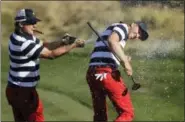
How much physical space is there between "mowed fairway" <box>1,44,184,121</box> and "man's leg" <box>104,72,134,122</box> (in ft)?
8.42

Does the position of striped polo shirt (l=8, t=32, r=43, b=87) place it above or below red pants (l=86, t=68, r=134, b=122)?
above

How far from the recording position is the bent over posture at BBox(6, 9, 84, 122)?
7.83 metres

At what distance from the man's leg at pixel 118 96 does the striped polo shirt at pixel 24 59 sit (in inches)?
37.4

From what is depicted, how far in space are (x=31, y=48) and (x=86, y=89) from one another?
199 inches

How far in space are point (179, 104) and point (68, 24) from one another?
26.7ft

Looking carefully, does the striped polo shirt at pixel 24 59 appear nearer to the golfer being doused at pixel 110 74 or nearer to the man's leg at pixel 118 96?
the golfer being doused at pixel 110 74

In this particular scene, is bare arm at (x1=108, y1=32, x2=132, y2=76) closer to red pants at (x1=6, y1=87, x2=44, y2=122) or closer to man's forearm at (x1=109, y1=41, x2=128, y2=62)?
man's forearm at (x1=109, y1=41, x2=128, y2=62)

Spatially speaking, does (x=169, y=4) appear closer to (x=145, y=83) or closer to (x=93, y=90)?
(x=145, y=83)

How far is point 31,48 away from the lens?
7.81m

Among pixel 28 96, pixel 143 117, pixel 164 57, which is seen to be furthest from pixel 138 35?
pixel 164 57

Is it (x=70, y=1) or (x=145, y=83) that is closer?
(x=145, y=83)

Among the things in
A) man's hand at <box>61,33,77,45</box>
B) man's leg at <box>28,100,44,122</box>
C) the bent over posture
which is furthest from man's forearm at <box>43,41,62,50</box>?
man's leg at <box>28,100,44,122</box>

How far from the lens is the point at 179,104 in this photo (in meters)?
12.0

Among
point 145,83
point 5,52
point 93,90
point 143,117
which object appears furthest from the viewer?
point 5,52
